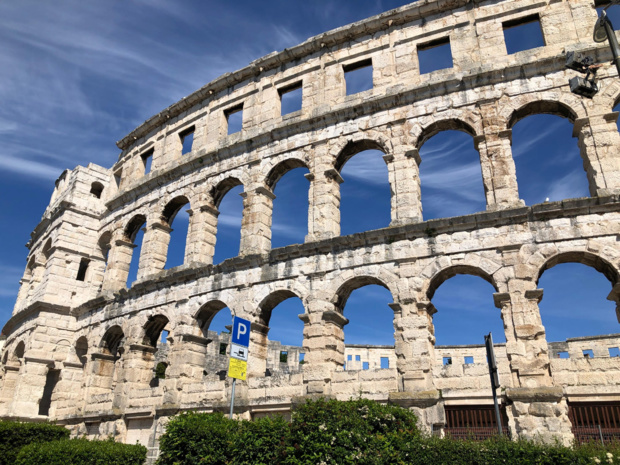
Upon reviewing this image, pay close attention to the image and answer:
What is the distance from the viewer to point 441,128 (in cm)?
1425

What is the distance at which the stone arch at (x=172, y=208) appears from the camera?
18500 millimetres

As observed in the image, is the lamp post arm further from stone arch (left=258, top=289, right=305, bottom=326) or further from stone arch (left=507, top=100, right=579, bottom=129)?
stone arch (left=258, top=289, right=305, bottom=326)

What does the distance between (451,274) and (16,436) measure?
1256 cm

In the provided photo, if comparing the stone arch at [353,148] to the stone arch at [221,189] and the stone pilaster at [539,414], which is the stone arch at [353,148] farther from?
the stone pilaster at [539,414]

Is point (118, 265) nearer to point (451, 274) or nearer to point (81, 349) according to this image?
point (81, 349)

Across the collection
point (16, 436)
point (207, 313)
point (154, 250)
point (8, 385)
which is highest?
point (154, 250)

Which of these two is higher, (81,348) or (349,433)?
(81,348)

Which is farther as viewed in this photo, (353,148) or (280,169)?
(280,169)

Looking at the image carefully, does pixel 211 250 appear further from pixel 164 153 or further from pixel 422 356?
pixel 422 356

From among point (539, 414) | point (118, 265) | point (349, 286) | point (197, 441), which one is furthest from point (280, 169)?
point (539, 414)

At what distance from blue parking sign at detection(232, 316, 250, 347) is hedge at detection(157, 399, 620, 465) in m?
1.57

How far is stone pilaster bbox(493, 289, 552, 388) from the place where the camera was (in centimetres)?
1048

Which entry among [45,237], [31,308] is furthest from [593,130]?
[45,237]

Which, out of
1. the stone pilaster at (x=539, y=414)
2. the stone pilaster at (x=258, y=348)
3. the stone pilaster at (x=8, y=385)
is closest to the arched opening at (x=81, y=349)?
the stone pilaster at (x=8, y=385)
